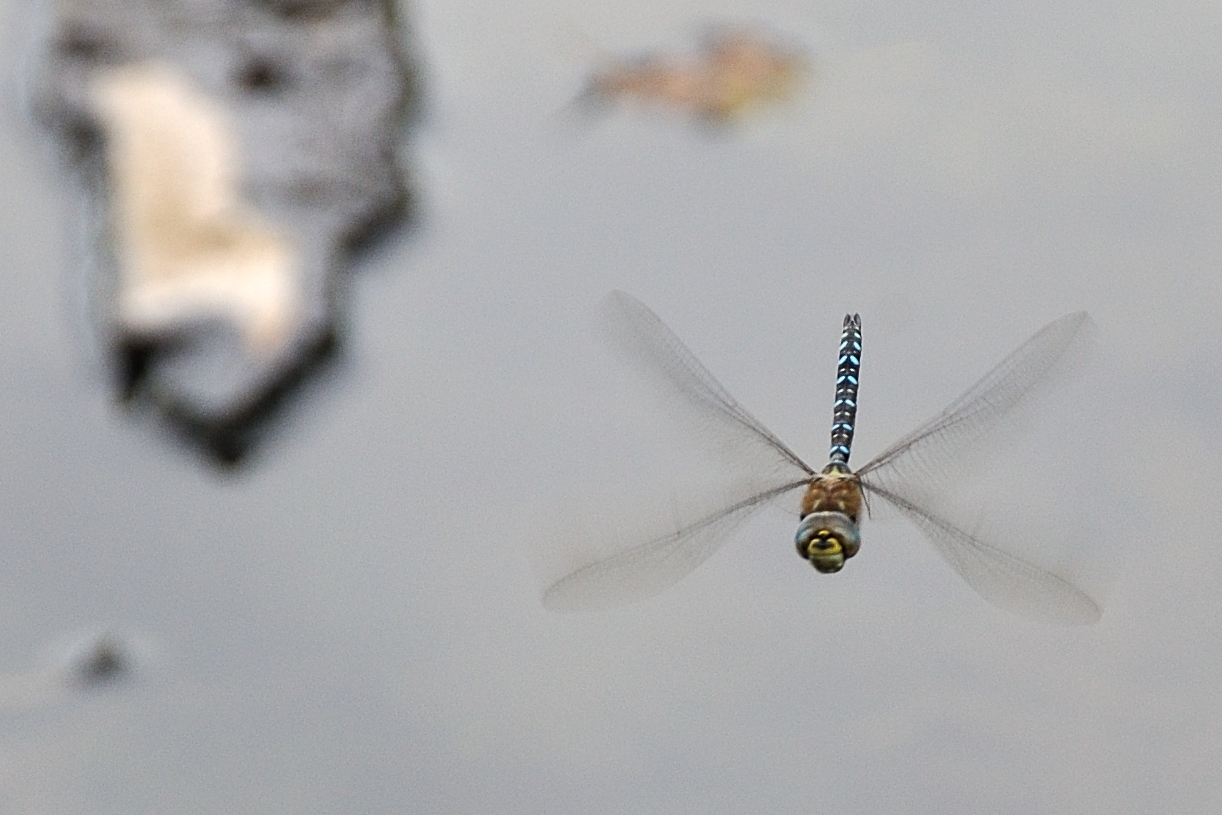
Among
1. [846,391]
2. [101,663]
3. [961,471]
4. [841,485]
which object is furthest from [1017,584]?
[101,663]

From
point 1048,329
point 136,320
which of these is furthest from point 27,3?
point 1048,329

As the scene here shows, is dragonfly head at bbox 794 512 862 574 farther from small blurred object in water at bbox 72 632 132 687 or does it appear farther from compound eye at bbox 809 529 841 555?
small blurred object in water at bbox 72 632 132 687

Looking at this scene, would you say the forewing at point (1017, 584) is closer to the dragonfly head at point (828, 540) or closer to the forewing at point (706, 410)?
the dragonfly head at point (828, 540)

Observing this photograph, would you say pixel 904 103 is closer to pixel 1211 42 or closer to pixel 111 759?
pixel 1211 42

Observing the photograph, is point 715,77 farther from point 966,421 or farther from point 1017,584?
point 1017,584

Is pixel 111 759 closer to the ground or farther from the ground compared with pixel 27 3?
closer to the ground

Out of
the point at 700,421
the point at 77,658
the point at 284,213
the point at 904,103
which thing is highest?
the point at 904,103
